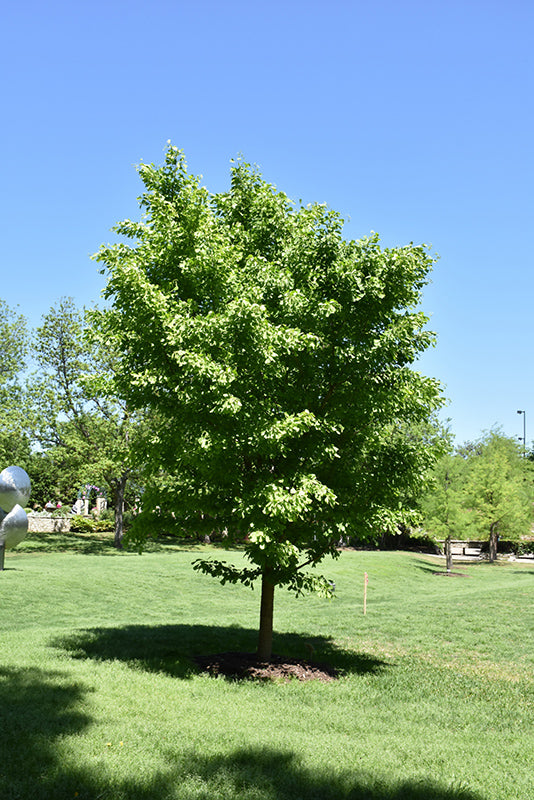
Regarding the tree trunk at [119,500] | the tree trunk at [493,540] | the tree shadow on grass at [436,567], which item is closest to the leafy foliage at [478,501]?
the tree trunk at [493,540]

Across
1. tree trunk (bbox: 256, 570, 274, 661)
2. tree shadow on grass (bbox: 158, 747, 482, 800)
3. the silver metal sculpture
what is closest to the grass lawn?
tree shadow on grass (bbox: 158, 747, 482, 800)

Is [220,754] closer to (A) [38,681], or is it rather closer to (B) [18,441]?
(A) [38,681]

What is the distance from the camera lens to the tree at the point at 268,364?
A: 9383 millimetres

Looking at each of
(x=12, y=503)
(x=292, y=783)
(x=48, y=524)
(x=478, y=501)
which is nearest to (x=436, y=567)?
(x=478, y=501)

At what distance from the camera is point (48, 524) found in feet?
139

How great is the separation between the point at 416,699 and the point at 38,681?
5.30 meters

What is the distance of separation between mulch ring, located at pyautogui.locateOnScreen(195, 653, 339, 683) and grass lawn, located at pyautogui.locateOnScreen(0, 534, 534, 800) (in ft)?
1.31

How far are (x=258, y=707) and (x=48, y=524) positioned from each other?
37318mm

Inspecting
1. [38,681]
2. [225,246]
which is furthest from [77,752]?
[225,246]

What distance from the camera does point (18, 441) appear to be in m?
34.6

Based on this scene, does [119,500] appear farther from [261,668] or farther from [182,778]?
[182,778]

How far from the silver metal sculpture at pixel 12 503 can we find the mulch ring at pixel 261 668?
12.2 metres

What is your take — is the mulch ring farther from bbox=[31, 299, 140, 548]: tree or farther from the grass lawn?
bbox=[31, 299, 140, 548]: tree

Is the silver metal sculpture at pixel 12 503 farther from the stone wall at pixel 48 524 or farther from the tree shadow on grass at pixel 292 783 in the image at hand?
the stone wall at pixel 48 524
